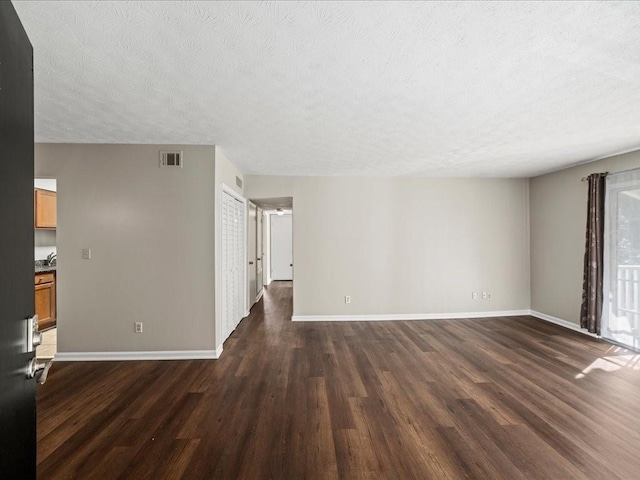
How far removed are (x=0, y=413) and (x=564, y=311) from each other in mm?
6188

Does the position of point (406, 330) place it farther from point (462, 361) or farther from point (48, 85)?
point (48, 85)

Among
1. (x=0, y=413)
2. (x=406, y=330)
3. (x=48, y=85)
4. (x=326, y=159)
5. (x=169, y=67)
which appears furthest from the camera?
(x=406, y=330)

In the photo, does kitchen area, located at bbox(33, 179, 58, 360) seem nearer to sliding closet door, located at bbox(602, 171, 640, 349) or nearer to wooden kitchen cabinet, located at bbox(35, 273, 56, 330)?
wooden kitchen cabinet, located at bbox(35, 273, 56, 330)

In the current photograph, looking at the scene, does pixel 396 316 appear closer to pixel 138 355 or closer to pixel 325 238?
pixel 325 238

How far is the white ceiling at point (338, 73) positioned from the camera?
4.83ft

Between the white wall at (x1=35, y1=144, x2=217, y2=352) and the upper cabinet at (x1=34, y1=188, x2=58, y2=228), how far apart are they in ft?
5.46

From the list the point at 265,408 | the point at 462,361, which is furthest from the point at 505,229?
the point at 265,408

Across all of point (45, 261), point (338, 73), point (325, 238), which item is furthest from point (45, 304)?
point (338, 73)

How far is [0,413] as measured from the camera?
2.56 ft

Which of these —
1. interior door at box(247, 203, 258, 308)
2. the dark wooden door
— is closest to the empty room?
the dark wooden door

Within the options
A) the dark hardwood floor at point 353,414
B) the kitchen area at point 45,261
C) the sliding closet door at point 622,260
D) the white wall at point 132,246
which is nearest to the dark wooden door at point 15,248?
the dark hardwood floor at point 353,414

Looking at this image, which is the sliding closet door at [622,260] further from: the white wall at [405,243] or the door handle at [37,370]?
the door handle at [37,370]

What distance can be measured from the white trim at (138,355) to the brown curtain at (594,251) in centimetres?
508

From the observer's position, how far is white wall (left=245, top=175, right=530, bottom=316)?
512 cm
